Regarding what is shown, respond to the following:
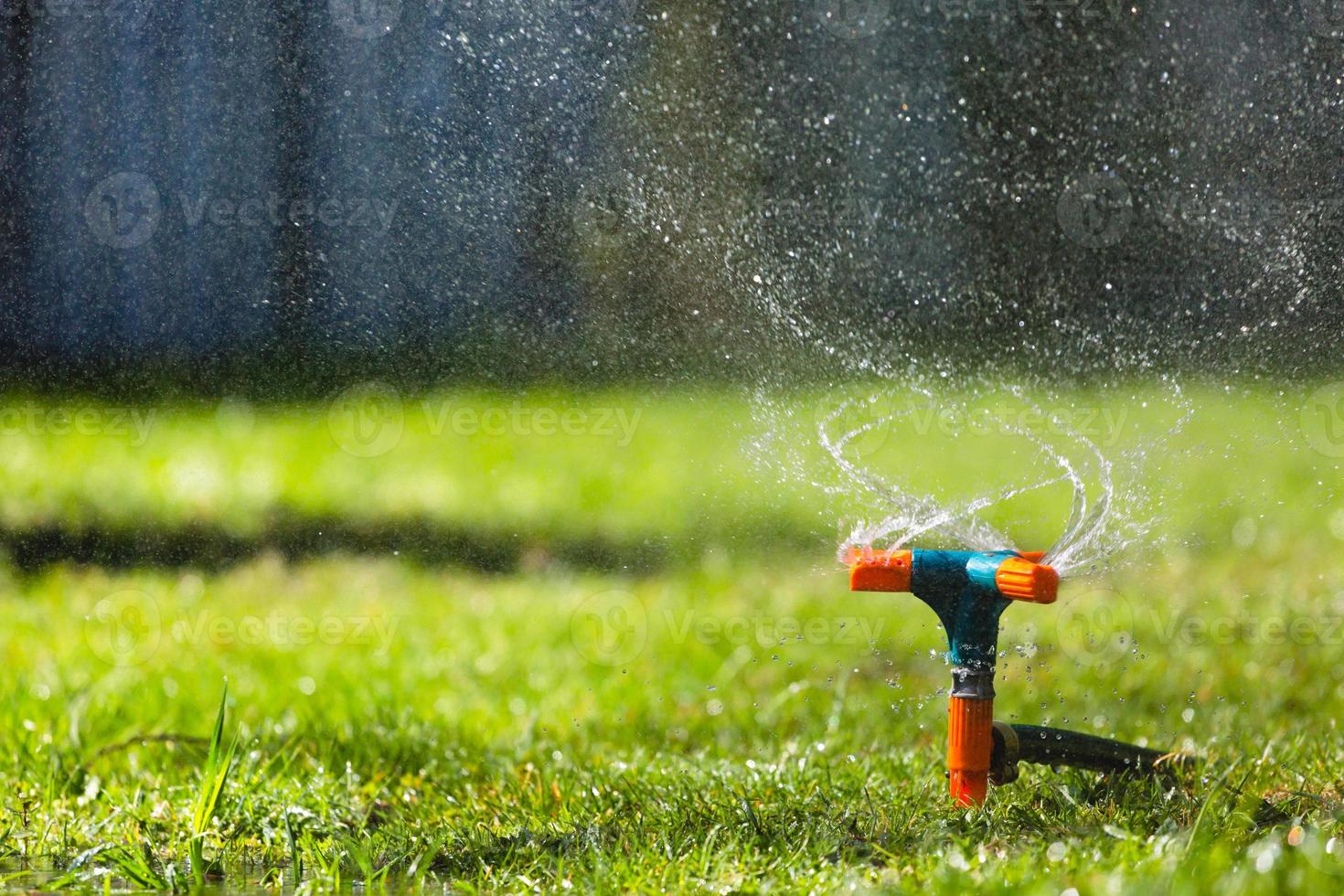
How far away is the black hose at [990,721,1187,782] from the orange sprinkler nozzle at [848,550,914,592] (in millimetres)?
266

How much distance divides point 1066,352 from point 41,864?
527 centimetres

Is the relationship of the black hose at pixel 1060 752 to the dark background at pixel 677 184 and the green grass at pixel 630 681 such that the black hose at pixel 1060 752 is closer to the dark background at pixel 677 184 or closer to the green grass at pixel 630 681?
the green grass at pixel 630 681

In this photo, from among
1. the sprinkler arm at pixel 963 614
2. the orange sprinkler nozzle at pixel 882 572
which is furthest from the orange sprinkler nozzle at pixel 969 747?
the orange sprinkler nozzle at pixel 882 572

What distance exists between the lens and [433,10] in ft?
17.9

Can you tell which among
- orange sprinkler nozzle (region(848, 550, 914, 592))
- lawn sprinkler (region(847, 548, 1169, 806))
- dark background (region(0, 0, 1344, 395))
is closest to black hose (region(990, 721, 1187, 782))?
lawn sprinkler (region(847, 548, 1169, 806))

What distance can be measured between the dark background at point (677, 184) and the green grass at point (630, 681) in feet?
2.35

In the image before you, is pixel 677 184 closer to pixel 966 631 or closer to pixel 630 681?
pixel 630 681

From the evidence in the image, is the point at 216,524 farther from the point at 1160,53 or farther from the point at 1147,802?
the point at 1160,53

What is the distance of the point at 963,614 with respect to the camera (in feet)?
5.99

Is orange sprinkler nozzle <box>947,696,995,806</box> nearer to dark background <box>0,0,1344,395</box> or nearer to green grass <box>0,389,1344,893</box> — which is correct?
green grass <box>0,389,1344,893</box>

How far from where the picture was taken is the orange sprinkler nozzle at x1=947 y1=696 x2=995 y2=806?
5.96 feet

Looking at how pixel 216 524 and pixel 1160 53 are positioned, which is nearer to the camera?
pixel 216 524

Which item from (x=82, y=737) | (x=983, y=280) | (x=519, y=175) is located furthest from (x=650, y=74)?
(x=82, y=737)

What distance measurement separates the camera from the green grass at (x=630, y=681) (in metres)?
1.81
